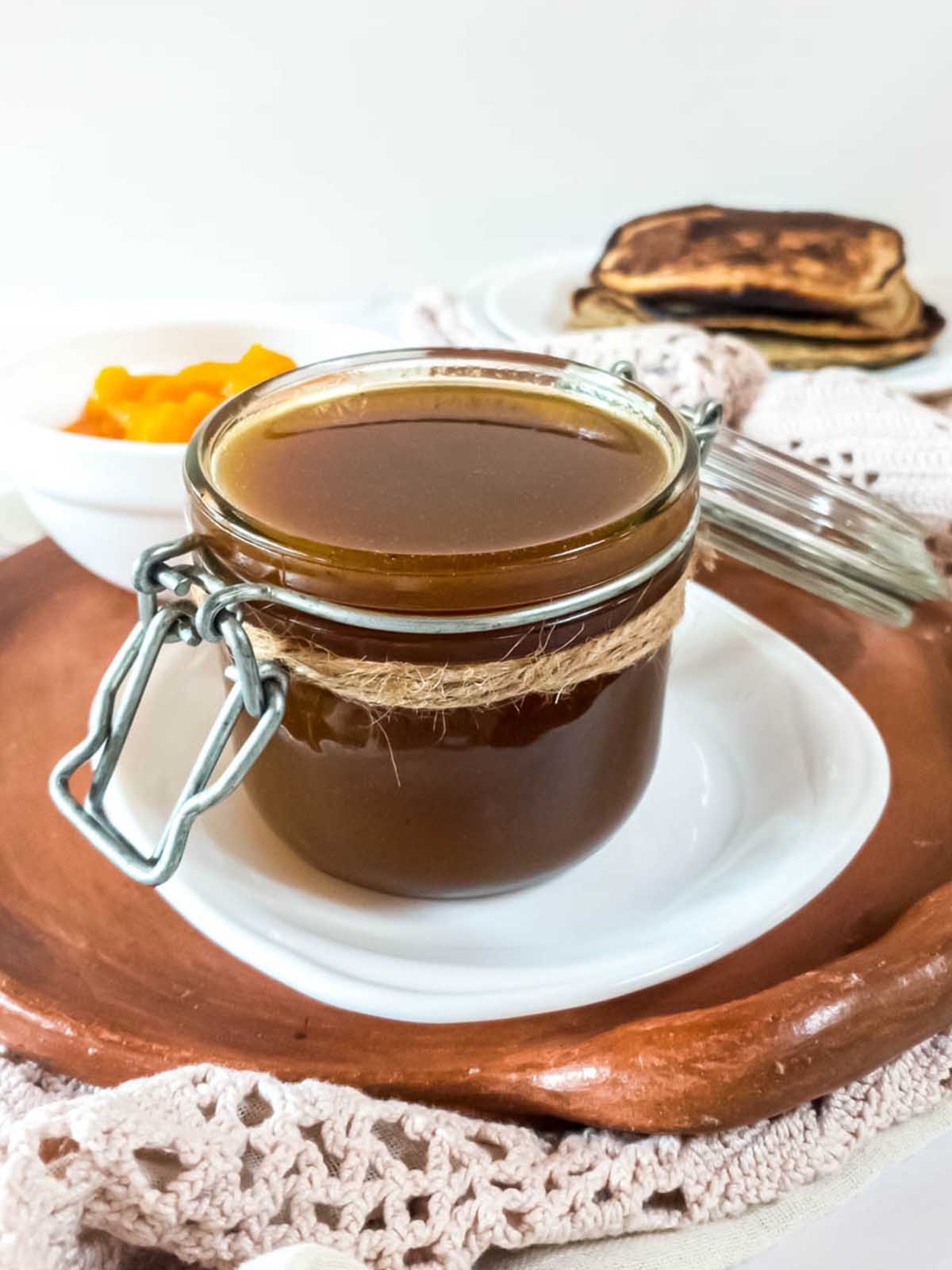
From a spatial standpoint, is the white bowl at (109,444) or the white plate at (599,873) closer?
the white plate at (599,873)

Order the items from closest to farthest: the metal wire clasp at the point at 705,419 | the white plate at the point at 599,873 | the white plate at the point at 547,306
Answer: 1. the white plate at the point at 599,873
2. the metal wire clasp at the point at 705,419
3. the white plate at the point at 547,306

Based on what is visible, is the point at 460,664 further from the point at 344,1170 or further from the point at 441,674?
the point at 344,1170

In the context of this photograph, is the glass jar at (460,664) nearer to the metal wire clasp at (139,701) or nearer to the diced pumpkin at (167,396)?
the metal wire clasp at (139,701)

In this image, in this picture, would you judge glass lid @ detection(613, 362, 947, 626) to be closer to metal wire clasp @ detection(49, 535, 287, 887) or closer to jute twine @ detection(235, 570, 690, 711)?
jute twine @ detection(235, 570, 690, 711)

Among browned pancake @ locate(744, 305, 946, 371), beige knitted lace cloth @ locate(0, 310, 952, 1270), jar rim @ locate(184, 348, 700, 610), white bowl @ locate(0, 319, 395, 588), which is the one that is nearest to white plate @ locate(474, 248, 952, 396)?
browned pancake @ locate(744, 305, 946, 371)

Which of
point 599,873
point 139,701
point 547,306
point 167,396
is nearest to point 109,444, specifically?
point 167,396

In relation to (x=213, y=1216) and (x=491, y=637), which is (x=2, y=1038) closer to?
(x=213, y=1216)

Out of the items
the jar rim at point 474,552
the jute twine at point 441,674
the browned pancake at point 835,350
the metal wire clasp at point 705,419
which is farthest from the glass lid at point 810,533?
the browned pancake at point 835,350
